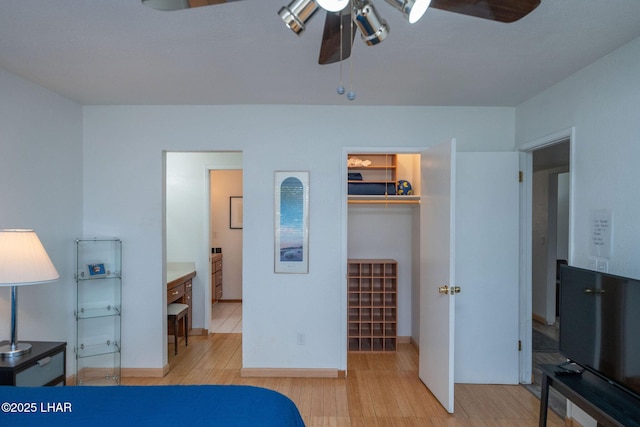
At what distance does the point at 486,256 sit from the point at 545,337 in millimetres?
2282

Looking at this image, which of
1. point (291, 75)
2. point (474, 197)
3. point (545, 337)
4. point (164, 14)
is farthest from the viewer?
point (545, 337)

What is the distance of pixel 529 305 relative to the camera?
130 inches

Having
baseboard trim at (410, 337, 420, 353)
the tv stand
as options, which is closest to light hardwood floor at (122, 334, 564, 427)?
baseboard trim at (410, 337, 420, 353)

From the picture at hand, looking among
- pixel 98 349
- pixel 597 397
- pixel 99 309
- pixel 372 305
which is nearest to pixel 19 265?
pixel 99 309

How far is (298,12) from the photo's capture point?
1245 millimetres

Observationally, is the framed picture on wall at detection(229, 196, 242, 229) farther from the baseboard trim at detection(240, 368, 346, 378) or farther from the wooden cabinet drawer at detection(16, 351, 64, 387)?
the wooden cabinet drawer at detection(16, 351, 64, 387)

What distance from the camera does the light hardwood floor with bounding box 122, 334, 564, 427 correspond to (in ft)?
8.79

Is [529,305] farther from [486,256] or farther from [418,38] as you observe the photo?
[418,38]

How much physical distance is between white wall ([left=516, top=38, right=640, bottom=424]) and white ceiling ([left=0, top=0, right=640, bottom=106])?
138 millimetres

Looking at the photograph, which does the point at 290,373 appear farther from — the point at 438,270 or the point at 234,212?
the point at 234,212

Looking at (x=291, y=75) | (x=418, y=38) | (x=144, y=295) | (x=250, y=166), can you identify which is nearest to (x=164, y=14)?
(x=291, y=75)

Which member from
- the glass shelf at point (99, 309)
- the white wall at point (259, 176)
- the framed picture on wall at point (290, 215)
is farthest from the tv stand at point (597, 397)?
the glass shelf at point (99, 309)

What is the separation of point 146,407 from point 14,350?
4.58 ft

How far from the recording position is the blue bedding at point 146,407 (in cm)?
140
